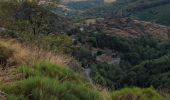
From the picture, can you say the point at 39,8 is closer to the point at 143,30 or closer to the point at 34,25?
the point at 34,25

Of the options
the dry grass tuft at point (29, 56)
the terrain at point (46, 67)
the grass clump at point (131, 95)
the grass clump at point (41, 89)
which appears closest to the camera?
the grass clump at point (41, 89)

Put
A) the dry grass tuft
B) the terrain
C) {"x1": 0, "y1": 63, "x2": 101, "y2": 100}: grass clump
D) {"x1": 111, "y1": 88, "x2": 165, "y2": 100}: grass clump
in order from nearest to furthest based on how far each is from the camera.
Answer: {"x1": 0, "y1": 63, "x2": 101, "y2": 100}: grass clump < the terrain < {"x1": 111, "y1": 88, "x2": 165, "y2": 100}: grass clump < the dry grass tuft

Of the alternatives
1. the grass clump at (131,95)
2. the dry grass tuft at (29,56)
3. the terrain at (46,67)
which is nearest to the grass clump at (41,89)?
the terrain at (46,67)

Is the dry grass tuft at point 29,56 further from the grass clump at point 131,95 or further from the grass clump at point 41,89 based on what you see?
the grass clump at point 131,95

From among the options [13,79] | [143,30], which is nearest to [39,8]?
[13,79]

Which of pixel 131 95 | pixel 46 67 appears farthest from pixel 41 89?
pixel 131 95

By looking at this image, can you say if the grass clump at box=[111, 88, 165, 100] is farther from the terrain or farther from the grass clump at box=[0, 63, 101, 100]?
the grass clump at box=[0, 63, 101, 100]

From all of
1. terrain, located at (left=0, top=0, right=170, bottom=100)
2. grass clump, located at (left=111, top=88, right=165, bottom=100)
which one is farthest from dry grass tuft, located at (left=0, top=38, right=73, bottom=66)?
grass clump, located at (left=111, top=88, right=165, bottom=100)

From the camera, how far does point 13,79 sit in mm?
A: 9039

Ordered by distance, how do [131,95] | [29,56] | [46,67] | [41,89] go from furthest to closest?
1. [29,56]
2. [131,95]
3. [46,67]
4. [41,89]

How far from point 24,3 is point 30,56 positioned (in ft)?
66.6

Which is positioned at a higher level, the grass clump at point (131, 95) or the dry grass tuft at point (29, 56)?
the dry grass tuft at point (29, 56)

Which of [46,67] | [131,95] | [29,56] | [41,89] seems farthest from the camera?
[29,56]

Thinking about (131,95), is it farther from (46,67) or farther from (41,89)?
(41,89)
